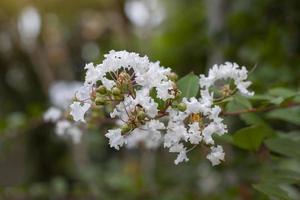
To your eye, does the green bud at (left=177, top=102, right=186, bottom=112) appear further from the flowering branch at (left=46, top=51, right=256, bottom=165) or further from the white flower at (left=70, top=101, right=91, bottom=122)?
the white flower at (left=70, top=101, right=91, bottom=122)

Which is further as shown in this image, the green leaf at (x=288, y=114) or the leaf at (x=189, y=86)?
the green leaf at (x=288, y=114)

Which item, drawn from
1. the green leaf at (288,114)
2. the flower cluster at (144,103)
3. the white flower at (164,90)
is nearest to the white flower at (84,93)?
the flower cluster at (144,103)

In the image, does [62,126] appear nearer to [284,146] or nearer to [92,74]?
[92,74]

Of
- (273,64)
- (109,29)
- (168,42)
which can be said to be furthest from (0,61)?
(273,64)

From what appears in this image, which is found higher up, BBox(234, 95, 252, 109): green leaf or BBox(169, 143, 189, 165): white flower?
BBox(234, 95, 252, 109): green leaf

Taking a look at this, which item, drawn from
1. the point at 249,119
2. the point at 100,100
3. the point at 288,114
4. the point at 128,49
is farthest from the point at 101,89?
the point at 128,49

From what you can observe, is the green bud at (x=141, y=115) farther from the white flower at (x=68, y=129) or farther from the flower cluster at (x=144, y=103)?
the white flower at (x=68, y=129)

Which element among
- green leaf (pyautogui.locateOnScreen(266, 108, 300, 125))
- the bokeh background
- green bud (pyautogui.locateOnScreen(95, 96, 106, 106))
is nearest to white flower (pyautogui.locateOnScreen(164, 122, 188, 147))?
green bud (pyautogui.locateOnScreen(95, 96, 106, 106))
